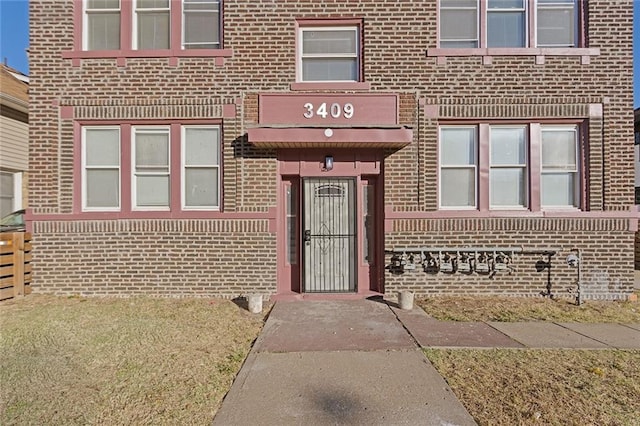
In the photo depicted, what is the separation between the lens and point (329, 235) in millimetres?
6750

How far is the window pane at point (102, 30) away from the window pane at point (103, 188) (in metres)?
2.44

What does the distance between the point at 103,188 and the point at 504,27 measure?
27.3 ft

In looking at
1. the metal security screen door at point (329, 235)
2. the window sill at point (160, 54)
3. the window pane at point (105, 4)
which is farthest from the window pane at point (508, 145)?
the window pane at point (105, 4)

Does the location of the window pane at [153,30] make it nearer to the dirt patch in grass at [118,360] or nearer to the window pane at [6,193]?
the dirt patch in grass at [118,360]

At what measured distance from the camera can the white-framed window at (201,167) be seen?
679 centimetres

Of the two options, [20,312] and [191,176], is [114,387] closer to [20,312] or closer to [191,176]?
[20,312]

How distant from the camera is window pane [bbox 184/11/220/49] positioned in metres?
6.85

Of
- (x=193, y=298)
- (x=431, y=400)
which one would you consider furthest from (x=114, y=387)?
(x=193, y=298)

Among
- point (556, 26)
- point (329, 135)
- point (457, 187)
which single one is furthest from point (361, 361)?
point (556, 26)

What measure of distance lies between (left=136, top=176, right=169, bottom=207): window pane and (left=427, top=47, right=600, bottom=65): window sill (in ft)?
18.4

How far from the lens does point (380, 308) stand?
596cm

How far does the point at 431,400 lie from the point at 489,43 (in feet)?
21.4

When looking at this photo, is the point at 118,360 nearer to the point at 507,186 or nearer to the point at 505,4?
the point at 507,186

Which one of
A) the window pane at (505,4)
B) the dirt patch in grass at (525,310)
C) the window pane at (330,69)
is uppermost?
the window pane at (505,4)
